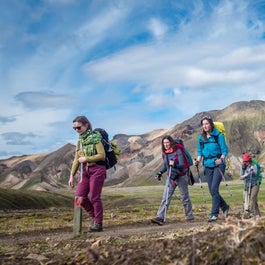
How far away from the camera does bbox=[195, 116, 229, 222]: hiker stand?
12.9 m

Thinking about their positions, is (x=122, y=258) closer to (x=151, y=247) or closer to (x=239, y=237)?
(x=151, y=247)

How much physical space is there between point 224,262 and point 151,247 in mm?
992

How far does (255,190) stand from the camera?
60.2 ft

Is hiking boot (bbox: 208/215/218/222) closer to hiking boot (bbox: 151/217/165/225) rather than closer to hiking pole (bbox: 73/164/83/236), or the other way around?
hiking boot (bbox: 151/217/165/225)

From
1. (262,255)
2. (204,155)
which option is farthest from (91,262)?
(204,155)

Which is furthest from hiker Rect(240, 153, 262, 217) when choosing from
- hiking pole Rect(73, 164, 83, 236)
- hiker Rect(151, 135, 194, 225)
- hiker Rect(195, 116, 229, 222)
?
hiking pole Rect(73, 164, 83, 236)

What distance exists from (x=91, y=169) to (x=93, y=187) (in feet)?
1.52

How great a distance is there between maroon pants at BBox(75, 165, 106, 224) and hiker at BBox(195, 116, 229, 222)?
112 inches

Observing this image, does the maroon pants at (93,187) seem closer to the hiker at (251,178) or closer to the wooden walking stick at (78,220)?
the wooden walking stick at (78,220)

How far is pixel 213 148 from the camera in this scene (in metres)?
13.1

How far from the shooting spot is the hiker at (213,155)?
12.9m

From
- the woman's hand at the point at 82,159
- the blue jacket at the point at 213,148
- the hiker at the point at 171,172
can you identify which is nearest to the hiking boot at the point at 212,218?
the blue jacket at the point at 213,148

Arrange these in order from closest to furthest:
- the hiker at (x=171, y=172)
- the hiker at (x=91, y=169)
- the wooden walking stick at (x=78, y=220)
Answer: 1. the wooden walking stick at (x=78, y=220)
2. the hiker at (x=91, y=169)
3. the hiker at (x=171, y=172)

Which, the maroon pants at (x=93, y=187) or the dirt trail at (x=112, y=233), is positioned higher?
the maroon pants at (x=93, y=187)
